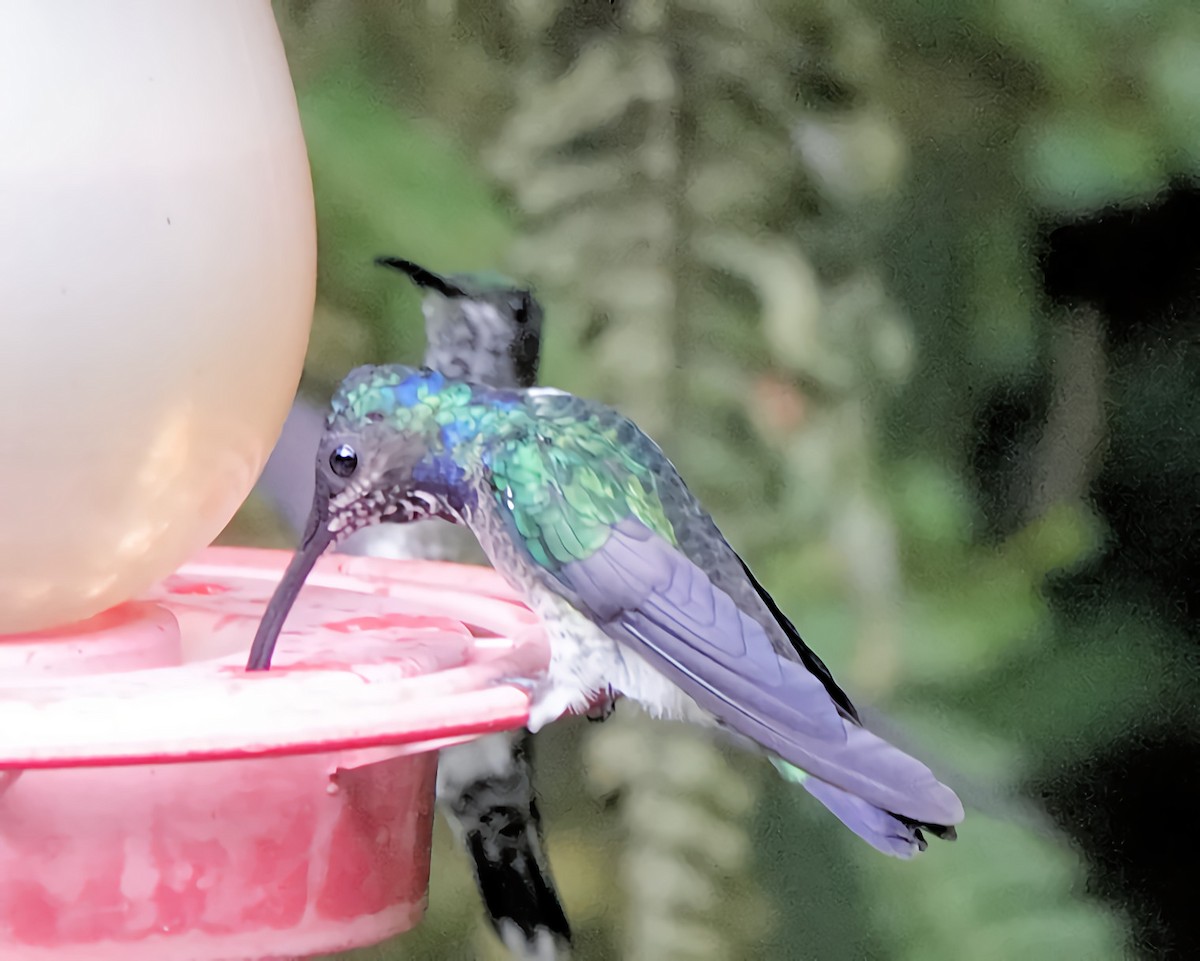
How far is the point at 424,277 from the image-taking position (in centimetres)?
46

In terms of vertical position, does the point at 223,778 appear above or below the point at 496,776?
above

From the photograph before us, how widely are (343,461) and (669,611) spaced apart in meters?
0.09

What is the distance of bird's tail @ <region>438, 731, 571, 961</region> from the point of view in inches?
21.6

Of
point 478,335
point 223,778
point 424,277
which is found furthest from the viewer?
point 478,335

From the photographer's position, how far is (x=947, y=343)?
0.64m

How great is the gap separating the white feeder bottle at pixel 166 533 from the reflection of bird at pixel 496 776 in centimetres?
19

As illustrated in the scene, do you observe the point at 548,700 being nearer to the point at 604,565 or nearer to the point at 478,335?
the point at 604,565

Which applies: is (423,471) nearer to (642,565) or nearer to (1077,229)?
(642,565)

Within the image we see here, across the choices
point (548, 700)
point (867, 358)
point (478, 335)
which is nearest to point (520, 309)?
point (478, 335)

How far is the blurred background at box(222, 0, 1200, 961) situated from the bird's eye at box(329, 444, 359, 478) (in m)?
0.31

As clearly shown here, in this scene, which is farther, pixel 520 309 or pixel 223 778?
pixel 520 309

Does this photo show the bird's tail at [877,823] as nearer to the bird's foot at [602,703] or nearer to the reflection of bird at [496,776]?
the bird's foot at [602,703]

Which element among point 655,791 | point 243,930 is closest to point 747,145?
point 655,791

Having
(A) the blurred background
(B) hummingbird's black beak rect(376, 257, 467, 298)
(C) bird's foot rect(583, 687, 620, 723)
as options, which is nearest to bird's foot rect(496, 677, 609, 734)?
(C) bird's foot rect(583, 687, 620, 723)
